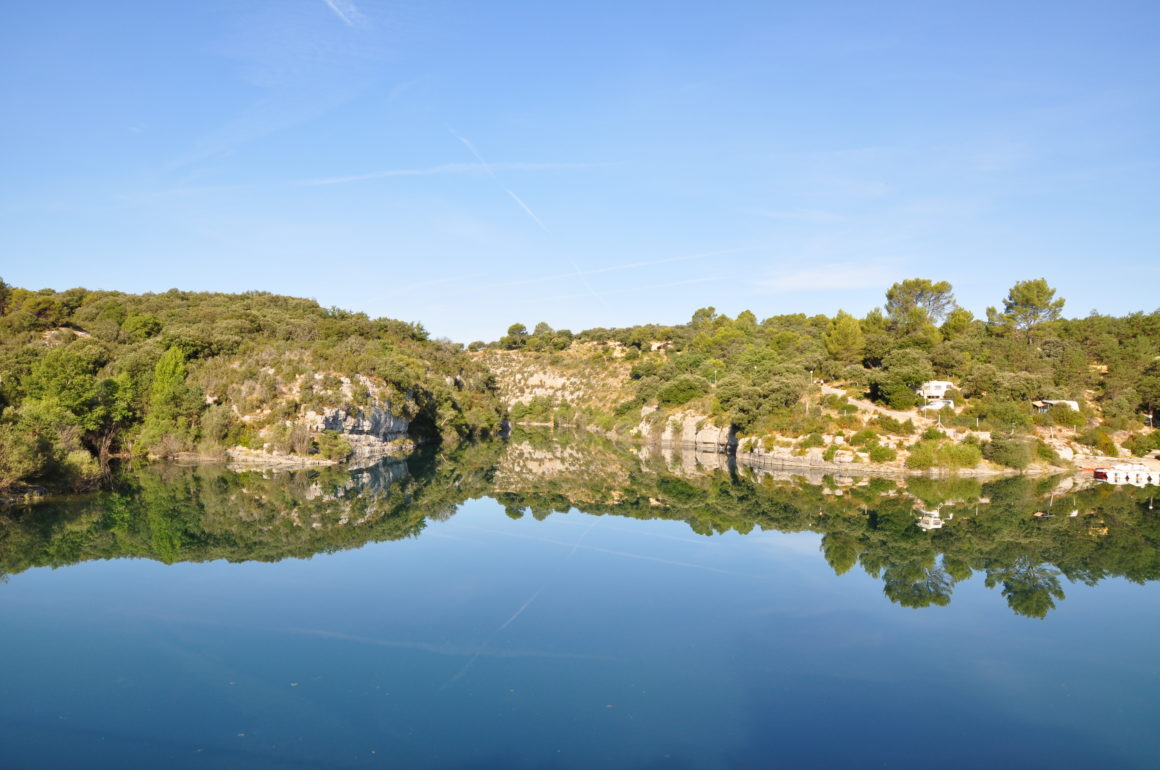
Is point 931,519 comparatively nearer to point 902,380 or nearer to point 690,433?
point 902,380

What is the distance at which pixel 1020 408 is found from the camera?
51938mm

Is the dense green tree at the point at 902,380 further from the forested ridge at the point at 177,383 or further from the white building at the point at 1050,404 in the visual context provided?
the forested ridge at the point at 177,383

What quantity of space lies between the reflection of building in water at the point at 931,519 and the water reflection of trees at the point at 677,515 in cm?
10

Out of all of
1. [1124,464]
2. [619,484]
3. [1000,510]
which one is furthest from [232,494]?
[1124,464]

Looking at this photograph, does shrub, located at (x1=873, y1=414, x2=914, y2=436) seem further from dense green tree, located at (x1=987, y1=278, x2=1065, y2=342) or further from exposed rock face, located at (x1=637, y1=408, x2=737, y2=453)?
dense green tree, located at (x1=987, y1=278, x2=1065, y2=342)

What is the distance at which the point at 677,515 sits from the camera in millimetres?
34125

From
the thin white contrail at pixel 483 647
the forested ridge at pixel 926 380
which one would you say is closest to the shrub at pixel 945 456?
the forested ridge at pixel 926 380

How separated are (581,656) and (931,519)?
23083 millimetres

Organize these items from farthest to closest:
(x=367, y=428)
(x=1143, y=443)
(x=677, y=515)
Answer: (x=367, y=428) → (x=1143, y=443) → (x=677, y=515)

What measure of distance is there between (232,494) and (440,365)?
49368 millimetres

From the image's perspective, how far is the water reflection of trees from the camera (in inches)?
939

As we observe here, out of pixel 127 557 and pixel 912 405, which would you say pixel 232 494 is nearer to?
pixel 127 557

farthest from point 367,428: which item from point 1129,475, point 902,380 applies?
point 1129,475

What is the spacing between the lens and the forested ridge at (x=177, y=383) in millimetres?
37438
